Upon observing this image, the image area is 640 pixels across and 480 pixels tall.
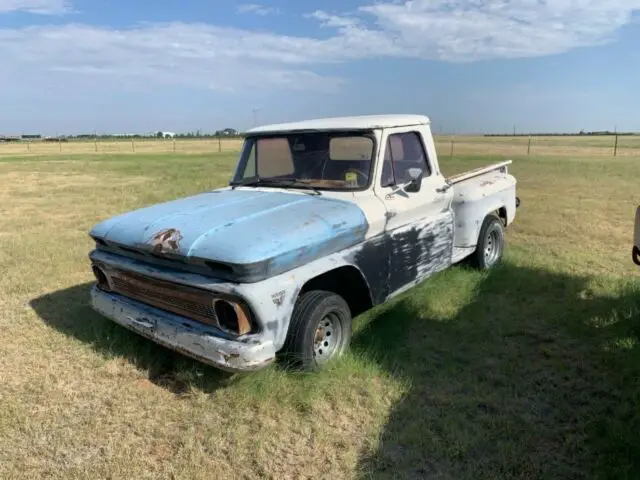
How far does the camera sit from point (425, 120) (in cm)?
498

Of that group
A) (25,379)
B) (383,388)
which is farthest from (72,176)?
(383,388)

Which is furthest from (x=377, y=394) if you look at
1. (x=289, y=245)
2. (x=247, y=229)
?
(x=247, y=229)

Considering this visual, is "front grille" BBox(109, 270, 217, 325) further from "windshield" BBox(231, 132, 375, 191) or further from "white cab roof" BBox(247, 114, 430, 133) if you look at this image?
"white cab roof" BBox(247, 114, 430, 133)

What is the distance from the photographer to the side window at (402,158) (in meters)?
4.25

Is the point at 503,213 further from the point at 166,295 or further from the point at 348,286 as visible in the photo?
the point at 166,295

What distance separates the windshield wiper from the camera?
4.27 m

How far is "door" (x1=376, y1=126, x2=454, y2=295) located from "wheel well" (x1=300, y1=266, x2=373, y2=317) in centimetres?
30

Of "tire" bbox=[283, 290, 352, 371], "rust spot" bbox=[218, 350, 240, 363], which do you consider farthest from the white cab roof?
"rust spot" bbox=[218, 350, 240, 363]

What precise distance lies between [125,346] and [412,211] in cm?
261

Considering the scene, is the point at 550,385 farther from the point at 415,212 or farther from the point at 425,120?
the point at 425,120

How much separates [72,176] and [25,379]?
1820cm

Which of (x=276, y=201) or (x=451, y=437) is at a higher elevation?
(x=276, y=201)

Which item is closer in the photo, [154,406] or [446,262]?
[154,406]

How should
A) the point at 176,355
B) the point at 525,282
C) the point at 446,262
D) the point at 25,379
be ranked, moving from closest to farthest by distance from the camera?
the point at 25,379 < the point at 176,355 < the point at 446,262 < the point at 525,282
